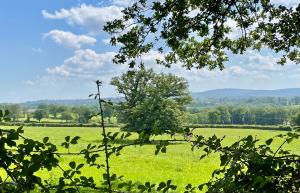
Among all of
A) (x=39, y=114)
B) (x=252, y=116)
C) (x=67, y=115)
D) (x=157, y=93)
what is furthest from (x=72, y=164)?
(x=252, y=116)

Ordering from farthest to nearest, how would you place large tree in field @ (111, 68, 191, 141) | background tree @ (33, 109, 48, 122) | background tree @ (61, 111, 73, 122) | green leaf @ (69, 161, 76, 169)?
background tree @ (61, 111, 73, 122) → background tree @ (33, 109, 48, 122) → large tree in field @ (111, 68, 191, 141) → green leaf @ (69, 161, 76, 169)

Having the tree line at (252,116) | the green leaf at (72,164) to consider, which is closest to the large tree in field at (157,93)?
the green leaf at (72,164)

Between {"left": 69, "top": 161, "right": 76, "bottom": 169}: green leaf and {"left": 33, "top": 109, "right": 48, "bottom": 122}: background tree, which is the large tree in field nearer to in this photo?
{"left": 69, "top": 161, "right": 76, "bottom": 169}: green leaf

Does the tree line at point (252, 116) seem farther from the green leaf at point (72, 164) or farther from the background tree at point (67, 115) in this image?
the green leaf at point (72, 164)

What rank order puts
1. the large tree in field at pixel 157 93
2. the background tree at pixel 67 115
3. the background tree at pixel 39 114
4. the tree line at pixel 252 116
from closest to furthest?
the large tree in field at pixel 157 93 < the background tree at pixel 39 114 < the background tree at pixel 67 115 < the tree line at pixel 252 116

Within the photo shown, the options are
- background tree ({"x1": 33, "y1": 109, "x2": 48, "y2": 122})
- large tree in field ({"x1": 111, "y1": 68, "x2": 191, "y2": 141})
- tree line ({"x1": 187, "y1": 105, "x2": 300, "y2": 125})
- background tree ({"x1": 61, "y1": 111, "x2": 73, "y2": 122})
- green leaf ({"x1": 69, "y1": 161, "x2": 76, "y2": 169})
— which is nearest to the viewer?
green leaf ({"x1": 69, "y1": 161, "x2": 76, "y2": 169})

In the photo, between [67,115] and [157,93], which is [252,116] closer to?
[67,115]

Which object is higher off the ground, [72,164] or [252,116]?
[72,164]

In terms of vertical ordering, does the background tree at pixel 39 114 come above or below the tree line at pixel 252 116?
above

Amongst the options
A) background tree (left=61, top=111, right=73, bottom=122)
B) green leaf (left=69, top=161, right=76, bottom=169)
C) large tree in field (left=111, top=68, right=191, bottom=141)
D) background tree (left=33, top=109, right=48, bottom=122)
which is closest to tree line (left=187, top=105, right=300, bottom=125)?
background tree (left=61, top=111, right=73, bottom=122)

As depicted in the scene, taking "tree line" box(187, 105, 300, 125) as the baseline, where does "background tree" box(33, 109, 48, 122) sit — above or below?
above

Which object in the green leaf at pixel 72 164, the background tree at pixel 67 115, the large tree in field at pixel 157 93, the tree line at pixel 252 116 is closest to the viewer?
the green leaf at pixel 72 164

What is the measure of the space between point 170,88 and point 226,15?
67.7 metres

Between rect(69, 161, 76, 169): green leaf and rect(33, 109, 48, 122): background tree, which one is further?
rect(33, 109, 48, 122): background tree
